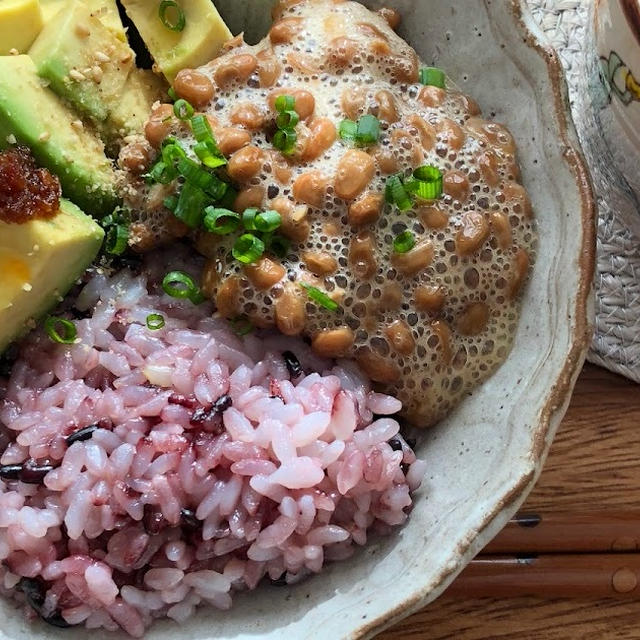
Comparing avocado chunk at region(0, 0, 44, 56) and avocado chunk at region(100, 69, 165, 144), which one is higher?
avocado chunk at region(0, 0, 44, 56)

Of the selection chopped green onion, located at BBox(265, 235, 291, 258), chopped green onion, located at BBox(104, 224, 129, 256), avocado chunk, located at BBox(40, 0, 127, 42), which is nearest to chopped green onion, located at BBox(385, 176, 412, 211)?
chopped green onion, located at BBox(265, 235, 291, 258)

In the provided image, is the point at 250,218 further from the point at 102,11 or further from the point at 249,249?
the point at 102,11

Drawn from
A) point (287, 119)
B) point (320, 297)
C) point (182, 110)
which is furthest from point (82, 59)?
point (320, 297)

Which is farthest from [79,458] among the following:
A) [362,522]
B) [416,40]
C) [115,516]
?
[416,40]

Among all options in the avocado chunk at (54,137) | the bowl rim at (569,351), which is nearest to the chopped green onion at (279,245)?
the avocado chunk at (54,137)

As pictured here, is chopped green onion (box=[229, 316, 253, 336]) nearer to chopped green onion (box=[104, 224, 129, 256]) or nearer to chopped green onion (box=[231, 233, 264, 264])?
chopped green onion (box=[231, 233, 264, 264])

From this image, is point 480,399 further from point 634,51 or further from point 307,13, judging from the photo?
point 307,13
